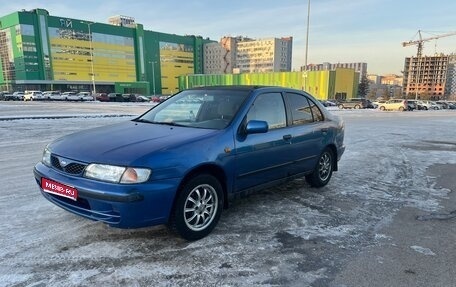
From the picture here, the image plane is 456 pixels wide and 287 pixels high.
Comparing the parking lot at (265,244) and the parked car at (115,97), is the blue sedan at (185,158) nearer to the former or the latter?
the parking lot at (265,244)

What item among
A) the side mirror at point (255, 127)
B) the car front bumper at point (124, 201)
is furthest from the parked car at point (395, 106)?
the car front bumper at point (124, 201)

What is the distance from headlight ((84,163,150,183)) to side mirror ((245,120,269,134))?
1.32 metres

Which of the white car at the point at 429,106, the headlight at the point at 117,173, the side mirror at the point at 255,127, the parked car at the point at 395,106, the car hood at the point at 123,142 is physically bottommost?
the white car at the point at 429,106

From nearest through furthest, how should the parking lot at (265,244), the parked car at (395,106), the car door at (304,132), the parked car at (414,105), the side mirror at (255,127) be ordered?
the parking lot at (265,244) < the side mirror at (255,127) < the car door at (304,132) < the parked car at (395,106) < the parked car at (414,105)

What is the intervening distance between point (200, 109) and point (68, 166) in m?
1.77

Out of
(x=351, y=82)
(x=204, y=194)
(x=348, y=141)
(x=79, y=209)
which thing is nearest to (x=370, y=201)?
(x=204, y=194)

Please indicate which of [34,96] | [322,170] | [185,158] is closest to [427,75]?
[34,96]

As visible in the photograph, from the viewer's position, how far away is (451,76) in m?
101

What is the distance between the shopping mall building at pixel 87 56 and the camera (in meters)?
82.7

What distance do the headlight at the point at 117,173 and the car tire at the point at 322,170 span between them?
3189 mm

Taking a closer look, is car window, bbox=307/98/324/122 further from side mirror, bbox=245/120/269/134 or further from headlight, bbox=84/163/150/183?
headlight, bbox=84/163/150/183

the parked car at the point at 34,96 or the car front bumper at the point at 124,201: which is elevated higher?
the car front bumper at the point at 124,201

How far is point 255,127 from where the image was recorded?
4.00 metres

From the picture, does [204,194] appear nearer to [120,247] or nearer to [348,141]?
[120,247]
